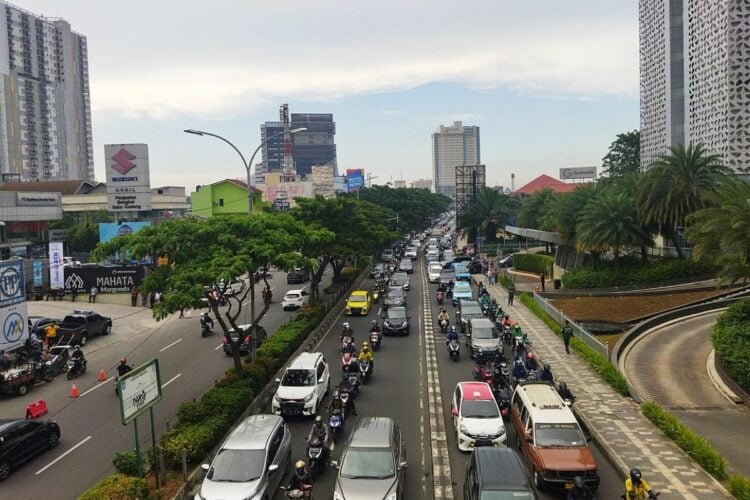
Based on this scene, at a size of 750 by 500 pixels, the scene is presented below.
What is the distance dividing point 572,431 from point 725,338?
9.99m

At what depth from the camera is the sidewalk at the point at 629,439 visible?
1344cm

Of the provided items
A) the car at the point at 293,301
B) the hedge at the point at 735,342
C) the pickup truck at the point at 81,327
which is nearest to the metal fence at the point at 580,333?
the hedge at the point at 735,342

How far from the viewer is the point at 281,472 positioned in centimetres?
1383

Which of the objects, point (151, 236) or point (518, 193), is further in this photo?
point (518, 193)

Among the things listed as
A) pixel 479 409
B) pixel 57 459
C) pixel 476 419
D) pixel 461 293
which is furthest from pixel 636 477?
pixel 461 293

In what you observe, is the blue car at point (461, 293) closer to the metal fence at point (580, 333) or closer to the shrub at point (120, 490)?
the metal fence at point (580, 333)

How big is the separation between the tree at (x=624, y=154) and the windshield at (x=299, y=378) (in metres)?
86.3

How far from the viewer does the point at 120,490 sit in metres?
12.0

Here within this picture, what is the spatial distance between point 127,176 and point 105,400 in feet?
102

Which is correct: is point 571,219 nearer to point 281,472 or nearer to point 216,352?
point 216,352

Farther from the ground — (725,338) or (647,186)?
(647,186)

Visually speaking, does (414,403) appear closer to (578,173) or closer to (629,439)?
(629,439)

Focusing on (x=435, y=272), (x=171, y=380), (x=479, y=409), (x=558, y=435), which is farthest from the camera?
(x=435, y=272)

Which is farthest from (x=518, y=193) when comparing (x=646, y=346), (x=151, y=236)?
(x=151, y=236)
